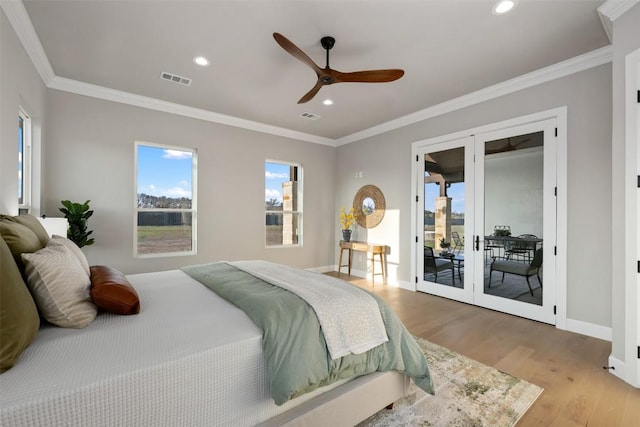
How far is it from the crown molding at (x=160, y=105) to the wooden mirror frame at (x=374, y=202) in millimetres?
1589

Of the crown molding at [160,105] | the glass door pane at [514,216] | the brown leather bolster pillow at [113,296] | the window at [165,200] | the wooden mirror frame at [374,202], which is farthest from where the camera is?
the wooden mirror frame at [374,202]

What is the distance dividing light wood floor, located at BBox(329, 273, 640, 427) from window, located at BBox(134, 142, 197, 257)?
3.38 meters

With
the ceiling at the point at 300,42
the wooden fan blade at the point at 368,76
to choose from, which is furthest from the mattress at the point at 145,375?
the ceiling at the point at 300,42

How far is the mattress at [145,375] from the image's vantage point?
0.94 meters

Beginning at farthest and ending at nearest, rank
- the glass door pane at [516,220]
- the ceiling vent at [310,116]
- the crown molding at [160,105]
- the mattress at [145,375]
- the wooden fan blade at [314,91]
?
the ceiling vent at [310,116]
the crown molding at [160,105]
the glass door pane at [516,220]
the wooden fan blade at [314,91]
the mattress at [145,375]

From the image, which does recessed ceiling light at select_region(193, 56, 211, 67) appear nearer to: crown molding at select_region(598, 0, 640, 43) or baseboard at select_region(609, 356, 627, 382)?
crown molding at select_region(598, 0, 640, 43)

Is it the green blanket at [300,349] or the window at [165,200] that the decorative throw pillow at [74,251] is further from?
the window at [165,200]

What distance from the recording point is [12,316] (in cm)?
101

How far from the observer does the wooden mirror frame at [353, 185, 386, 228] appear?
515 centimetres

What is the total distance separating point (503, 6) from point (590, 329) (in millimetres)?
3173

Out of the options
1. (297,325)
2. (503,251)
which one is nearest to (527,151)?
(503,251)

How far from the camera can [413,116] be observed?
4.53 metres

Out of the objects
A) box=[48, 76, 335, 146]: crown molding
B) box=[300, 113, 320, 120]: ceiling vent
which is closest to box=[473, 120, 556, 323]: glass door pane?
box=[300, 113, 320, 120]: ceiling vent

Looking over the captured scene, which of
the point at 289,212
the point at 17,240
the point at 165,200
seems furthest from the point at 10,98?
the point at 289,212
